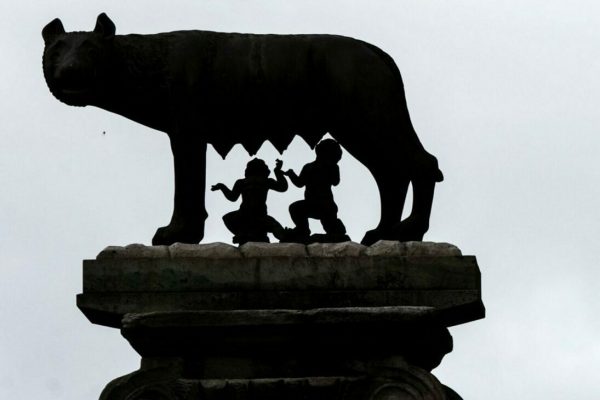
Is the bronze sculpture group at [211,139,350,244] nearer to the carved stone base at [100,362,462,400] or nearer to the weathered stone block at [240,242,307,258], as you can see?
the weathered stone block at [240,242,307,258]

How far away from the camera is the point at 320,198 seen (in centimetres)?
1938

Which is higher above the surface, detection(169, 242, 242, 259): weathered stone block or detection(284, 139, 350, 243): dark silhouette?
detection(284, 139, 350, 243): dark silhouette

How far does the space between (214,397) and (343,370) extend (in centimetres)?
104

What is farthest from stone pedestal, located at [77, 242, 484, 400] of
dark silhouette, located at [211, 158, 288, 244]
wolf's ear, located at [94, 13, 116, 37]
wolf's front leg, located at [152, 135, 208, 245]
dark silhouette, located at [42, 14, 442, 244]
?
wolf's ear, located at [94, 13, 116, 37]

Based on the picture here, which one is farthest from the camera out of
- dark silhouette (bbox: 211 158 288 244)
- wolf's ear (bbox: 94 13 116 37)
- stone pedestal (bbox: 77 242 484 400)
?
wolf's ear (bbox: 94 13 116 37)

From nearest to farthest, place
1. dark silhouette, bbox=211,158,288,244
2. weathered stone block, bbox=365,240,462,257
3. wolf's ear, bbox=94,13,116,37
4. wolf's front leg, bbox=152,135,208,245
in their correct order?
1. weathered stone block, bbox=365,240,462,257
2. wolf's front leg, bbox=152,135,208,245
3. dark silhouette, bbox=211,158,288,244
4. wolf's ear, bbox=94,13,116,37

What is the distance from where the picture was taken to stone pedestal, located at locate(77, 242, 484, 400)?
1808 centimetres

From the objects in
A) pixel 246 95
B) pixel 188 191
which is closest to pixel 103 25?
pixel 246 95

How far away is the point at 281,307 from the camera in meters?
18.2

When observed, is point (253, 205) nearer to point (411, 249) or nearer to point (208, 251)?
point (208, 251)

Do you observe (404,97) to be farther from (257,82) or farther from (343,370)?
(343,370)

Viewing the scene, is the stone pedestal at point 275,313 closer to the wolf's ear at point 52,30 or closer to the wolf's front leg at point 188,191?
the wolf's front leg at point 188,191

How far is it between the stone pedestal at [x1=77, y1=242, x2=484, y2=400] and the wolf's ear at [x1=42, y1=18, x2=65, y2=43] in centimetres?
207

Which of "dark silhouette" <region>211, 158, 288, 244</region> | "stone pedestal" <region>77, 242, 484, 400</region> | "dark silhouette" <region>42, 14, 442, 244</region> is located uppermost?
"dark silhouette" <region>42, 14, 442, 244</region>
